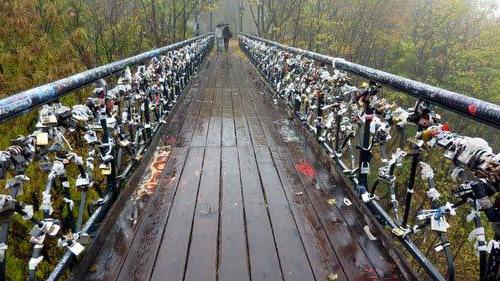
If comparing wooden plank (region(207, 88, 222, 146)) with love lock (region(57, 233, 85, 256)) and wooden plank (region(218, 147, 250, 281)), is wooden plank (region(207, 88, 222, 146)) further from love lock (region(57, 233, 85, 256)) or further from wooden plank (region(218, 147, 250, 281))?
love lock (region(57, 233, 85, 256))

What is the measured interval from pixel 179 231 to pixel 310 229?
1.01 meters

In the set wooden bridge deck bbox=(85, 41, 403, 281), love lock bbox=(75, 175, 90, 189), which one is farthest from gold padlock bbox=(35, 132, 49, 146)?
wooden bridge deck bbox=(85, 41, 403, 281)

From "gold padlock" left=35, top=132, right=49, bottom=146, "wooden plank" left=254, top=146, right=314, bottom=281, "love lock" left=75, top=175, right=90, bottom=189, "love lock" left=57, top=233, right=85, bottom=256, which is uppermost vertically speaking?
"gold padlock" left=35, top=132, right=49, bottom=146

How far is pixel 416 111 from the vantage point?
221 cm

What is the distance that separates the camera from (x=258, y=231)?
2.86 meters

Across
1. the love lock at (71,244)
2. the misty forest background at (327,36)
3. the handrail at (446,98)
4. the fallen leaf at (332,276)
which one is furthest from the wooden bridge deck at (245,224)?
the misty forest background at (327,36)

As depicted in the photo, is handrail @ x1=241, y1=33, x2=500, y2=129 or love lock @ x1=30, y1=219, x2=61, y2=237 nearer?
handrail @ x1=241, y1=33, x2=500, y2=129

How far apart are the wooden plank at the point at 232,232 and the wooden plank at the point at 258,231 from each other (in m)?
0.05

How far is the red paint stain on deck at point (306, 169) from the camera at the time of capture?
400 centimetres

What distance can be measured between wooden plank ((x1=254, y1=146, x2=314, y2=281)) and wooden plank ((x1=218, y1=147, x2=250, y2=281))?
0.25 metres

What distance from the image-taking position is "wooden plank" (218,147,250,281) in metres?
2.37

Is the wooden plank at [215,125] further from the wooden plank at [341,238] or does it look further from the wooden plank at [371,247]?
the wooden plank at [371,247]

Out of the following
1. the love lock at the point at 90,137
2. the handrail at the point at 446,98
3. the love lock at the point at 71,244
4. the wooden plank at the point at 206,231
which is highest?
the handrail at the point at 446,98

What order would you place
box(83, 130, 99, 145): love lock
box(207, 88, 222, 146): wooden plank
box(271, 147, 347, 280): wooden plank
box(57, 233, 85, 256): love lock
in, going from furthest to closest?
box(207, 88, 222, 146): wooden plank
box(83, 130, 99, 145): love lock
box(271, 147, 347, 280): wooden plank
box(57, 233, 85, 256): love lock
